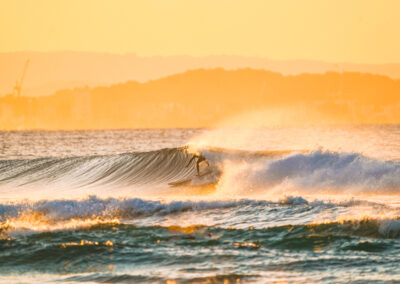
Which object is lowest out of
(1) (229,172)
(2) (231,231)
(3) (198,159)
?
(2) (231,231)

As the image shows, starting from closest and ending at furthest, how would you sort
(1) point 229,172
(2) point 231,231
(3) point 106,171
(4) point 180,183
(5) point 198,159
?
(2) point 231,231
(1) point 229,172
(4) point 180,183
(5) point 198,159
(3) point 106,171

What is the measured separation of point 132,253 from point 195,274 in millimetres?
2186

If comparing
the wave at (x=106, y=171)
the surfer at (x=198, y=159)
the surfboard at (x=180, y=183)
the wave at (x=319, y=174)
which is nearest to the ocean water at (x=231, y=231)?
the wave at (x=319, y=174)

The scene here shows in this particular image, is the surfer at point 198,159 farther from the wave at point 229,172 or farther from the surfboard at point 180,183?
the surfboard at point 180,183

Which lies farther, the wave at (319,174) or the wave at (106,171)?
the wave at (106,171)

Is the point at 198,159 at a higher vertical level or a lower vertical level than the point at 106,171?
higher

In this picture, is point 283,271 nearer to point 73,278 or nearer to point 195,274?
point 195,274

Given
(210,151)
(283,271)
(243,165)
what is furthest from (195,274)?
(210,151)

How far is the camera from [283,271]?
11.0 metres

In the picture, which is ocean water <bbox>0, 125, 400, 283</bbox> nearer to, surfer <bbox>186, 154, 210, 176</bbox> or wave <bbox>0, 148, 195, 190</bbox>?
surfer <bbox>186, 154, 210, 176</bbox>

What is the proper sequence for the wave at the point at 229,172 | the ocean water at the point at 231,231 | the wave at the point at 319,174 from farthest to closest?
the wave at the point at 229,172 → the wave at the point at 319,174 → the ocean water at the point at 231,231

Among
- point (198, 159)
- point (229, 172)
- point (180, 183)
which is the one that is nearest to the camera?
point (229, 172)

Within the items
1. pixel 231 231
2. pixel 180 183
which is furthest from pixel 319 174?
pixel 231 231

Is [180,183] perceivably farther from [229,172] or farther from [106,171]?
[106,171]
